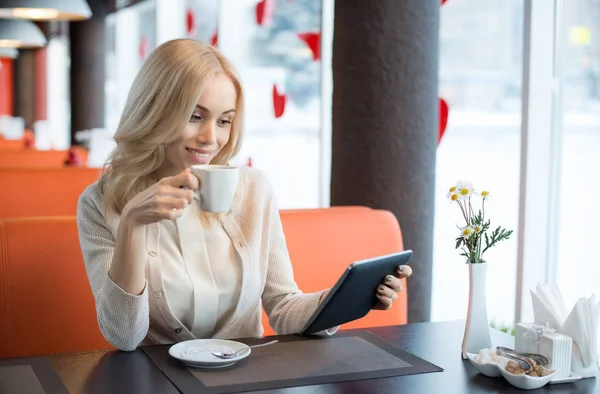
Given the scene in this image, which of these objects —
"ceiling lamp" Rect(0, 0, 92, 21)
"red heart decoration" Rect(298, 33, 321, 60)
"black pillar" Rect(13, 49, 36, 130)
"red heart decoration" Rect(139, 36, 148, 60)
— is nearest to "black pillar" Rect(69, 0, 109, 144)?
"red heart decoration" Rect(139, 36, 148, 60)

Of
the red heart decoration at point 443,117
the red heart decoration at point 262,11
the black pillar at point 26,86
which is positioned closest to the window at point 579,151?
the red heart decoration at point 443,117

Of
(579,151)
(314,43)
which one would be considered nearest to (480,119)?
(314,43)

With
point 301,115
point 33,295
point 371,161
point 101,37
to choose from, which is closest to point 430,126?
point 371,161

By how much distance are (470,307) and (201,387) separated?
582mm

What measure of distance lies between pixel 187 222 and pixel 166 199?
422 mm

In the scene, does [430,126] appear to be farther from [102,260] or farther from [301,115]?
[301,115]

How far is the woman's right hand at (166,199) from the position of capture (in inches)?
64.9

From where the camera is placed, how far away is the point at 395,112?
2955 mm

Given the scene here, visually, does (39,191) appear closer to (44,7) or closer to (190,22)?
(44,7)

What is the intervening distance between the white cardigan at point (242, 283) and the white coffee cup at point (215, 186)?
1.04 ft

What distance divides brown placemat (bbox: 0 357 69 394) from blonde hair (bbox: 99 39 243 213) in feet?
1.51

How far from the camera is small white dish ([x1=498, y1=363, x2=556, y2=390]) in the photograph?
1.52m

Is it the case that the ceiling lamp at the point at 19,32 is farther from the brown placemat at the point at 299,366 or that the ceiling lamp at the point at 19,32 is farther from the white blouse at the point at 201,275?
the brown placemat at the point at 299,366

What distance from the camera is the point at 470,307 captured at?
176 cm
